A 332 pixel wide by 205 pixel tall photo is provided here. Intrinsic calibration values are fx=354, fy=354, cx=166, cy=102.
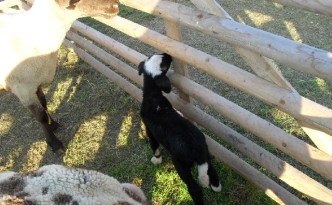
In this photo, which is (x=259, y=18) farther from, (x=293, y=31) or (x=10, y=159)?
(x=10, y=159)

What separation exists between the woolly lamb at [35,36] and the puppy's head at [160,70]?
74 cm

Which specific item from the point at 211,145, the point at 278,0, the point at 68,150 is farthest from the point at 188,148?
the point at 68,150

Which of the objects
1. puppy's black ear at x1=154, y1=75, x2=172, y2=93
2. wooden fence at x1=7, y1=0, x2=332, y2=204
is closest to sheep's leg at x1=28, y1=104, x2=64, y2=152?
wooden fence at x1=7, y1=0, x2=332, y2=204

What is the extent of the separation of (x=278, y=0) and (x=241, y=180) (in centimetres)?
199

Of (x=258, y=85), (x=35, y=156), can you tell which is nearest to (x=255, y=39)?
(x=258, y=85)

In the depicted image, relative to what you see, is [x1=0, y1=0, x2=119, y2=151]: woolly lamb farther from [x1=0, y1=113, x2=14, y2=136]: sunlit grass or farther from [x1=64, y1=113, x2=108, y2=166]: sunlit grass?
[x1=0, y1=113, x2=14, y2=136]: sunlit grass

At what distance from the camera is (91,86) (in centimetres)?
560

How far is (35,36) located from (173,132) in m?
1.99

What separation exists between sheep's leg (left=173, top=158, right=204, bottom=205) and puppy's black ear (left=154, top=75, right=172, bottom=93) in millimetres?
695

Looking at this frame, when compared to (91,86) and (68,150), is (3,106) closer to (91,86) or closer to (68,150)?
(91,86)

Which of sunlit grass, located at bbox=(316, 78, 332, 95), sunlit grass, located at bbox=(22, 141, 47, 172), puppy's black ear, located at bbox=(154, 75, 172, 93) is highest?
puppy's black ear, located at bbox=(154, 75, 172, 93)

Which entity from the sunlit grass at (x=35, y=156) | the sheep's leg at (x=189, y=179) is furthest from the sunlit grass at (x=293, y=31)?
the sunlit grass at (x=35, y=156)

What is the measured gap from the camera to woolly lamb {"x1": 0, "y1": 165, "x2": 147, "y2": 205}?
7.86 ft

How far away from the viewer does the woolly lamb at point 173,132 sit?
3012mm
